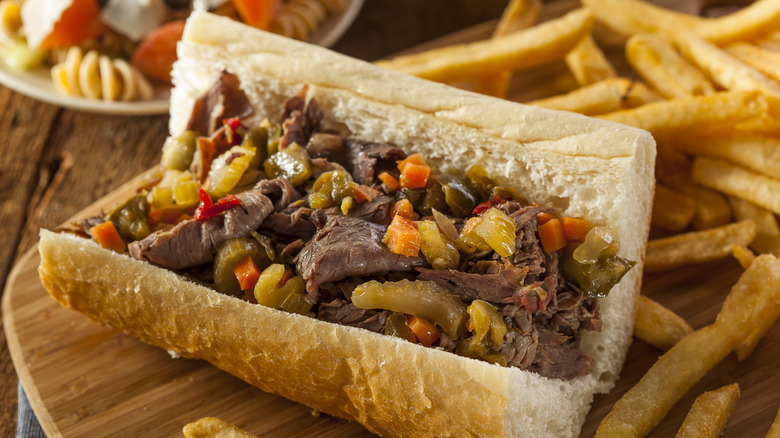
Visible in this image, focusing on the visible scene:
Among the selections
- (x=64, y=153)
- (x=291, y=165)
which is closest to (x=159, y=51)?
(x=64, y=153)

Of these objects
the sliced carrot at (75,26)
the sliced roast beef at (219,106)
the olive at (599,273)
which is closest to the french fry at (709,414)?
the olive at (599,273)

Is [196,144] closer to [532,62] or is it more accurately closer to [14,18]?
[532,62]

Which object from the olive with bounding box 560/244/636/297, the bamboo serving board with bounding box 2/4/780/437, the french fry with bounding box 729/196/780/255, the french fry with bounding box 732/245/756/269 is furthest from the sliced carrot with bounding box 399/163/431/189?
the french fry with bounding box 729/196/780/255

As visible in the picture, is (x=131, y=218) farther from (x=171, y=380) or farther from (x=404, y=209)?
(x=404, y=209)

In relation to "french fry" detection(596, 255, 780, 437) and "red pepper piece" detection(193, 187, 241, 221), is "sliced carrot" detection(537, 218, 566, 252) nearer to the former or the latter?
"french fry" detection(596, 255, 780, 437)

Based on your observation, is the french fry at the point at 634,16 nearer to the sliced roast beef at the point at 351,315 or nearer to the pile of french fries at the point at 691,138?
the pile of french fries at the point at 691,138

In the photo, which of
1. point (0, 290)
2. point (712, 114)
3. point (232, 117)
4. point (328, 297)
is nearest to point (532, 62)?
point (712, 114)

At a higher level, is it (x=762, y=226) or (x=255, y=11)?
(x=255, y=11)

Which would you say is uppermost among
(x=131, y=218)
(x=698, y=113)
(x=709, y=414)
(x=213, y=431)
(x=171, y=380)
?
(x=698, y=113)
